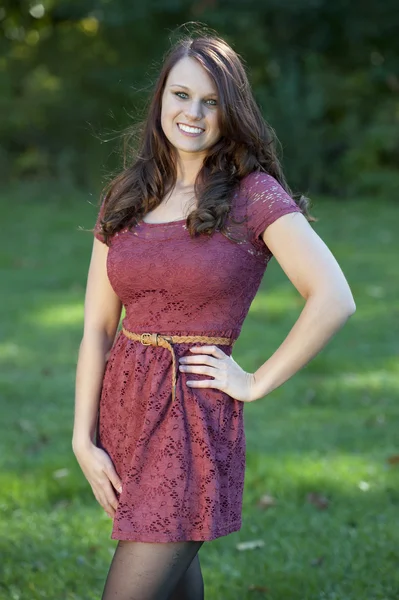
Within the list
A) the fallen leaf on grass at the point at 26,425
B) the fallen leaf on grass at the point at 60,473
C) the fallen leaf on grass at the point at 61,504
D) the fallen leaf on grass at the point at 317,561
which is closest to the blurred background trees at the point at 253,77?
the fallen leaf on grass at the point at 26,425

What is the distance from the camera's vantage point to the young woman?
2.67 meters

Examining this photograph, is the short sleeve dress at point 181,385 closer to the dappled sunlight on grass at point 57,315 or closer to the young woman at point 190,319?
the young woman at point 190,319

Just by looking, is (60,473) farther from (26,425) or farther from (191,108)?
(191,108)

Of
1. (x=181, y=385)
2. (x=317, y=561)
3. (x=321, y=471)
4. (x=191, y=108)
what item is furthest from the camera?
(x=321, y=471)

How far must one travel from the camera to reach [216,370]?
8.98ft

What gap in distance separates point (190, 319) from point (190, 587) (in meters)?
0.87

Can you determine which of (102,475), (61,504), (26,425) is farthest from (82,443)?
(26,425)

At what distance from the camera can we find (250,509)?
4.75m

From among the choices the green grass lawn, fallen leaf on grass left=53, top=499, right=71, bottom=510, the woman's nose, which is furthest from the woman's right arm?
fallen leaf on grass left=53, top=499, right=71, bottom=510

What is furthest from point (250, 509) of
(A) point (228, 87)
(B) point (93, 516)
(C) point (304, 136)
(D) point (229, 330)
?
(C) point (304, 136)

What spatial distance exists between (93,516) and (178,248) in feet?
7.48

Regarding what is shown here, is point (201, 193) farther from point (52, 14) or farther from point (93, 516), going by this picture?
point (52, 14)

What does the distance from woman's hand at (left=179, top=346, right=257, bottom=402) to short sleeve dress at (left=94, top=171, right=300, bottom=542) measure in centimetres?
3

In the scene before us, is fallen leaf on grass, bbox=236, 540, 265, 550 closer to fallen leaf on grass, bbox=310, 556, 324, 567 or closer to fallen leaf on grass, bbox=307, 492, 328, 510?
fallen leaf on grass, bbox=310, 556, 324, 567
